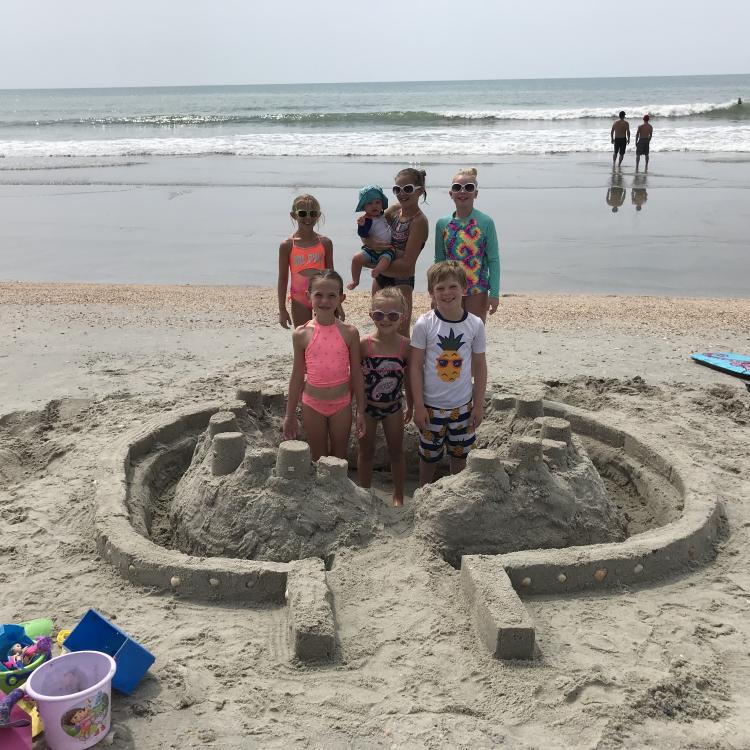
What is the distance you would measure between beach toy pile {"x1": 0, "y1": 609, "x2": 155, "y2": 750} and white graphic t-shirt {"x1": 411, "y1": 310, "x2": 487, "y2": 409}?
194 centimetres

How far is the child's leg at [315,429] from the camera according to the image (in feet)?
13.3

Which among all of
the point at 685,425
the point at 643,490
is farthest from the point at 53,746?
the point at 685,425

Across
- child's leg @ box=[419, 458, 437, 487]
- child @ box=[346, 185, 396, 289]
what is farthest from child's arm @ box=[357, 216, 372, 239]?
child's leg @ box=[419, 458, 437, 487]

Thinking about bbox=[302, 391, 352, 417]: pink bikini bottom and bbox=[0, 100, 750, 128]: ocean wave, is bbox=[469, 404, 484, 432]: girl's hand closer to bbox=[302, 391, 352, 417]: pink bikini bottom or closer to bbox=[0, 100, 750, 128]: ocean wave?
bbox=[302, 391, 352, 417]: pink bikini bottom

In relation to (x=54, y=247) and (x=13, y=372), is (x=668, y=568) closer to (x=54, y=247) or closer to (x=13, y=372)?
(x=13, y=372)

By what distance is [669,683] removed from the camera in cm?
269

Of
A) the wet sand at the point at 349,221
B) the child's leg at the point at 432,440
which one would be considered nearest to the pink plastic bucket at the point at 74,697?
the child's leg at the point at 432,440

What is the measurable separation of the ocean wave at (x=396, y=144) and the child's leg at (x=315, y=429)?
69.4ft

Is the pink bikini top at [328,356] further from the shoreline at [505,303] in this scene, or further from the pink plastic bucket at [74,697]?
the shoreline at [505,303]

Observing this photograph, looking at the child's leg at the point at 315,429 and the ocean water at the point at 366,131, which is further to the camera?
the ocean water at the point at 366,131

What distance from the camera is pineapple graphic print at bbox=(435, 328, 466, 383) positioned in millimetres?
3941

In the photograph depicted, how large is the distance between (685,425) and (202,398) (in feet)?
10.7

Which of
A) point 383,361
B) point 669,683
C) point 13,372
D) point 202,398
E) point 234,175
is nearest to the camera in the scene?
point 669,683

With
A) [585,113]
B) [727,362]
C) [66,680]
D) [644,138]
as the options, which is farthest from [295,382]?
[585,113]
